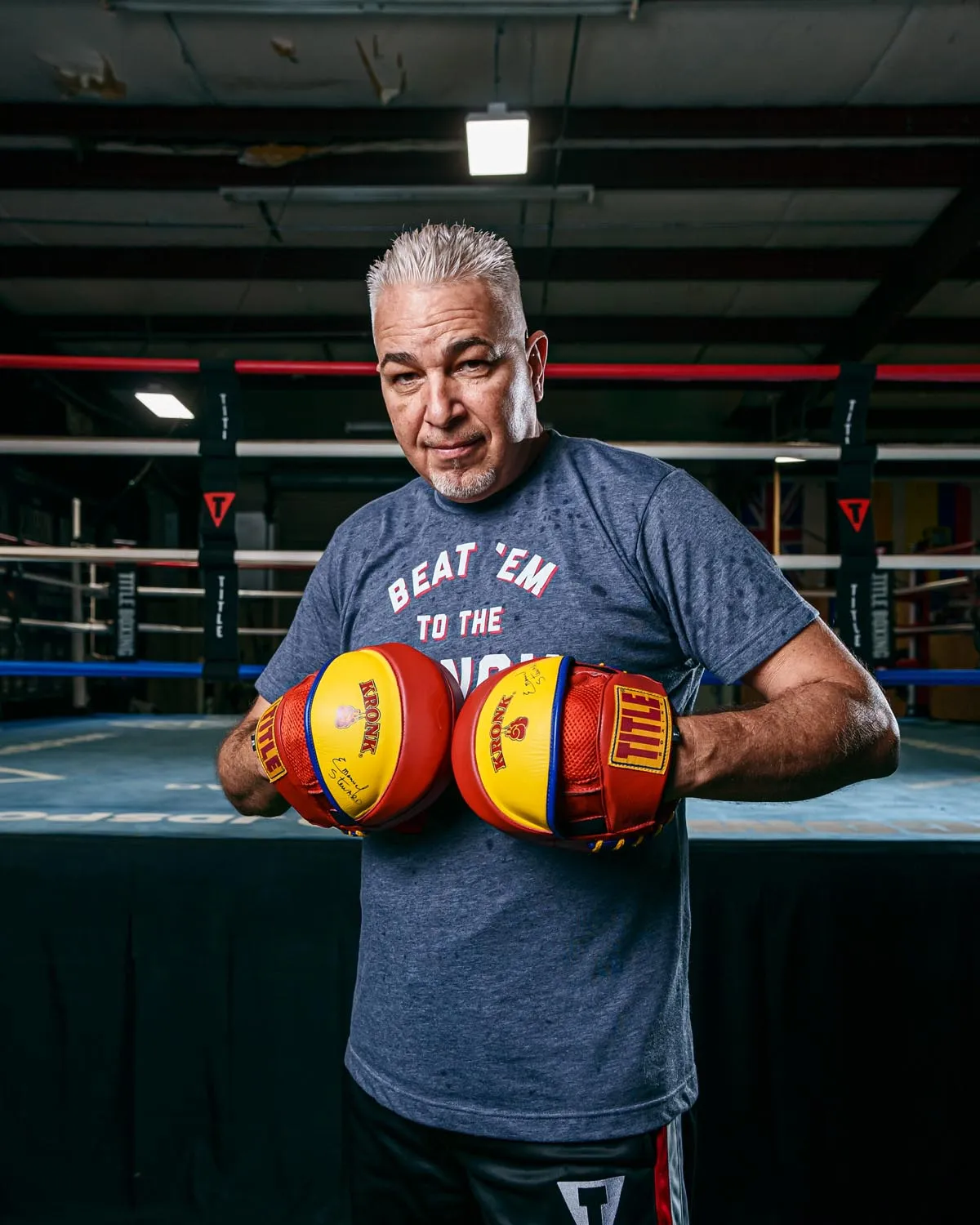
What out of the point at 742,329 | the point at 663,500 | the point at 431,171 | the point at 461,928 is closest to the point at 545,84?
the point at 431,171

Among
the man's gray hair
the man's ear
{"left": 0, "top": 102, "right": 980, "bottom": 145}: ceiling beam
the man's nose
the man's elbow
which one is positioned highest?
{"left": 0, "top": 102, "right": 980, "bottom": 145}: ceiling beam

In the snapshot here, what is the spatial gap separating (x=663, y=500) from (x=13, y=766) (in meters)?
1.94

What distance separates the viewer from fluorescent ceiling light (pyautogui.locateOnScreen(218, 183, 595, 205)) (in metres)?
4.53

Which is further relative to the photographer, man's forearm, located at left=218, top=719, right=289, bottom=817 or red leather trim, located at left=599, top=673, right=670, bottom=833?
man's forearm, located at left=218, top=719, right=289, bottom=817

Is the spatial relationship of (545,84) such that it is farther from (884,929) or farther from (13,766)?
(884,929)

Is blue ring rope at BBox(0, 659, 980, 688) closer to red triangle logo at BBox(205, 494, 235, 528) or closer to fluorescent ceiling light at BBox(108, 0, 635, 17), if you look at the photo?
red triangle logo at BBox(205, 494, 235, 528)

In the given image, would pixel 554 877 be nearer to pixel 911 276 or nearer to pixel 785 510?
pixel 911 276

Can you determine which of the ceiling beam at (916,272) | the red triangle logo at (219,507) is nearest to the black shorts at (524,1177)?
the red triangle logo at (219,507)

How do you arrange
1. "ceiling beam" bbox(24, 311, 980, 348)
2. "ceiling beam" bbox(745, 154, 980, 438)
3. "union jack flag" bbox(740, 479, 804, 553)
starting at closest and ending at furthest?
"ceiling beam" bbox(745, 154, 980, 438), "ceiling beam" bbox(24, 311, 980, 348), "union jack flag" bbox(740, 479, 804, 553)

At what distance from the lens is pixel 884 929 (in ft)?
4.57

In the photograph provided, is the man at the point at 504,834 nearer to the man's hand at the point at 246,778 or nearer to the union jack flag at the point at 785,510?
the man's hand at the point at 246,778

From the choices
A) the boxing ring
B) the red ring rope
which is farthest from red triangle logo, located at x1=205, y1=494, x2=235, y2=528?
the boxing ring

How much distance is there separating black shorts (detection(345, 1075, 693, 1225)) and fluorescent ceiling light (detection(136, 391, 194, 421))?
264 inches

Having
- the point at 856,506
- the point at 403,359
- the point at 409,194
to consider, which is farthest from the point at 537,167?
the point at 403,359
